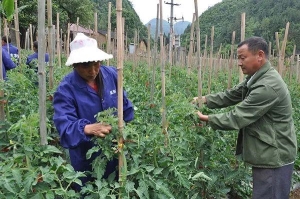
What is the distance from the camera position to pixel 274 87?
2473 millimetres

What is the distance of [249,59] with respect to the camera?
2.58m

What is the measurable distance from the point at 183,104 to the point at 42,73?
1080 mm

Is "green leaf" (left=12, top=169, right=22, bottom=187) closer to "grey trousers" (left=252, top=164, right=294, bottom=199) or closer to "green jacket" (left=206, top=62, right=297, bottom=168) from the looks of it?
"green jacket" (left=206, top=62, right=297, bottom=168)

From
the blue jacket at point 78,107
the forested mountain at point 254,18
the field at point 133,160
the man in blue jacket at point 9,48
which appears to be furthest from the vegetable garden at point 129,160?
the forested mountain at point 254,18

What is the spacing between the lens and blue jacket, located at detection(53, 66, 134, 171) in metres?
1.92

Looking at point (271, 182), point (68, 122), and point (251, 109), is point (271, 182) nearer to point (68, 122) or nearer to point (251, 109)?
point (251, 109)

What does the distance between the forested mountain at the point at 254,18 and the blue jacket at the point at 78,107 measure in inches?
1650

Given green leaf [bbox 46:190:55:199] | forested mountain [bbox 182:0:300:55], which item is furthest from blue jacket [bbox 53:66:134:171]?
forested mountain [bbox 182:0:300:55]

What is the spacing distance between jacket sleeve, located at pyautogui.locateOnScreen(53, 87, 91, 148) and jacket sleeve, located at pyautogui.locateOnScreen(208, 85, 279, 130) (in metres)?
1.04

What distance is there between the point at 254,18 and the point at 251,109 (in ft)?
177

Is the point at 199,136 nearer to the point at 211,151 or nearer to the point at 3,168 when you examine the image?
the point at 211,151

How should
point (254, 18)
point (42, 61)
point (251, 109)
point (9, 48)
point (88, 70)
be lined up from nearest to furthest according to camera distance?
point (42, 61) < point (88, 70) < point (251, 109) < point (9, 48) < point (254, 18)

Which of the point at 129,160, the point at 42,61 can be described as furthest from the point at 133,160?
the point at 42,61

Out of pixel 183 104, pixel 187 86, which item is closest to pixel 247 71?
pixel 183 104
